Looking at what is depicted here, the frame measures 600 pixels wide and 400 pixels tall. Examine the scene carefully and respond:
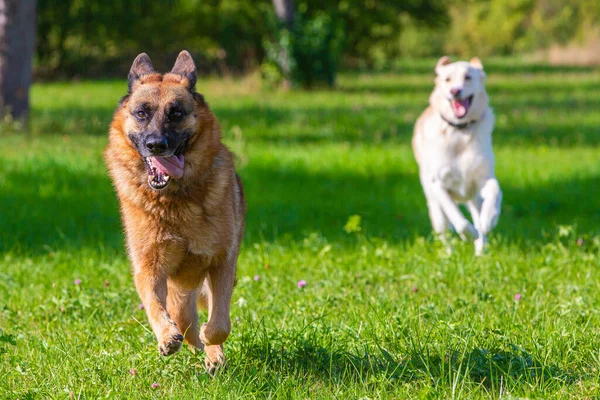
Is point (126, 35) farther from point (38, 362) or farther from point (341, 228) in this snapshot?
point (38, 362)

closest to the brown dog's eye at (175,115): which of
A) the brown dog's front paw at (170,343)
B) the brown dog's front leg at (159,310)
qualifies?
the brown dog's front leg at (159,310)

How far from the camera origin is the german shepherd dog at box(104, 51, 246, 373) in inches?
167

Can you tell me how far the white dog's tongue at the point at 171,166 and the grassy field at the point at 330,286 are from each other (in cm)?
86

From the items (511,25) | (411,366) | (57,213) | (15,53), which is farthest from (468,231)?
(511,25)

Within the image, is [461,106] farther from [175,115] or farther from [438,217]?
[175,115]

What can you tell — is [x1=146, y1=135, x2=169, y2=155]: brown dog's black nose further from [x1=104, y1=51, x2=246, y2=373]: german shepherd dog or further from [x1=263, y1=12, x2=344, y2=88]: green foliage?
[x1=263, y1=12, x2=344, y2=88]: green foliage

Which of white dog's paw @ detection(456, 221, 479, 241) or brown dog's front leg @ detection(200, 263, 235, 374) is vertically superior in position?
brown dog's front leg @ detection(200, 263, 235, 374)

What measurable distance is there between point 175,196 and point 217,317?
61 cm

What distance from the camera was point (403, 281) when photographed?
20.3ft

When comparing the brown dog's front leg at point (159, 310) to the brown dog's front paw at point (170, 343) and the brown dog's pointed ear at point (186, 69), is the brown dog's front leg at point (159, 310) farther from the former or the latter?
the brown dog's pointed ear at point (186, 69)

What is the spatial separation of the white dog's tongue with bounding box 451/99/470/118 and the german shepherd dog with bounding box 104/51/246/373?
10.5 feet

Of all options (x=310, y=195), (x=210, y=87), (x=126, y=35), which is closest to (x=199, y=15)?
(x=126, y=35)

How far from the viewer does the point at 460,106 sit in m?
7.27

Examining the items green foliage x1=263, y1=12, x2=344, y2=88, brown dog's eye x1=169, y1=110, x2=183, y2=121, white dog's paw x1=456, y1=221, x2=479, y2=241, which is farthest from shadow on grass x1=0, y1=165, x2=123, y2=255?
green foliage x1=263, y1=12, x2=344, y2=88
